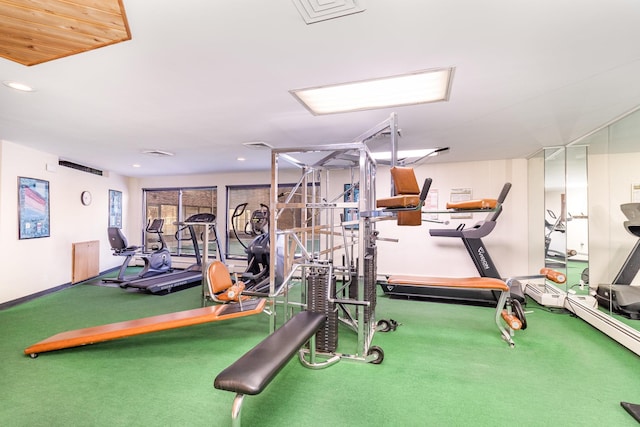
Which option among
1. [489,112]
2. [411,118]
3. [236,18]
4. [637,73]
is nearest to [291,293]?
[411,118]

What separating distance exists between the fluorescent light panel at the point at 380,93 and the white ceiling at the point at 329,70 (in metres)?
0.12

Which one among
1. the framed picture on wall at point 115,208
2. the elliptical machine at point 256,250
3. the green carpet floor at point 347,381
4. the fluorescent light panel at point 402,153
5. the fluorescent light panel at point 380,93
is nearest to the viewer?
the green carpet floor at point 347,381

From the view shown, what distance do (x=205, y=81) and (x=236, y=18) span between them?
0.92 metres

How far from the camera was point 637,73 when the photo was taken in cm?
224

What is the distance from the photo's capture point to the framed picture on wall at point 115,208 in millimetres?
7109

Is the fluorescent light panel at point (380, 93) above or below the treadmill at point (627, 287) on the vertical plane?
above

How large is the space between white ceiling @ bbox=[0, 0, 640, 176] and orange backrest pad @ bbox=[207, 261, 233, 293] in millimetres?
1768

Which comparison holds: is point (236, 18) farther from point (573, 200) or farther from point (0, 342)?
point (573, 200)

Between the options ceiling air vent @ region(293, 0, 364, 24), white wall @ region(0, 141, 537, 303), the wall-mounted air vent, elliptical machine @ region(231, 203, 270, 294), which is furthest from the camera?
the wall-mounted air vent

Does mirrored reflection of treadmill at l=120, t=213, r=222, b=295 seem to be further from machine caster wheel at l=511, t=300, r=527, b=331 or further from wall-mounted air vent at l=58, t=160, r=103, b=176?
machine caster wheel at l=511, t=300, r=527, b=331

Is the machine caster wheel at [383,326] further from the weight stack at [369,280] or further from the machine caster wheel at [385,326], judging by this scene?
the weight stack at [369,280]

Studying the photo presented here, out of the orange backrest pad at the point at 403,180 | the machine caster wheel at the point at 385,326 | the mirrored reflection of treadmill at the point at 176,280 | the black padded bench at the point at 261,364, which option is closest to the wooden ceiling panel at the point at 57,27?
the black padded bench at the point at 261,364

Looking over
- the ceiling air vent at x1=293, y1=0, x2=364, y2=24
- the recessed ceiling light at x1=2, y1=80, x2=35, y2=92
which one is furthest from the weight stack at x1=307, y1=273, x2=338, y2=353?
the recessed ceiling light at x1=2, y1=80, x2=35, y2=92

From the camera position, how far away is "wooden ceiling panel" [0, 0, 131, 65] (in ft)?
5.10
